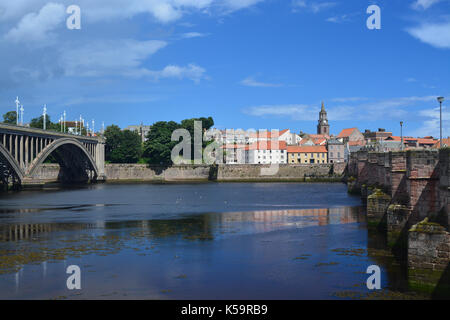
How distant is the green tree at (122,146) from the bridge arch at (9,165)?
185ft

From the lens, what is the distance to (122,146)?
141250 mm

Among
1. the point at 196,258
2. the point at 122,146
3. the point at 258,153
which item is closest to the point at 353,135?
the point at 258,153

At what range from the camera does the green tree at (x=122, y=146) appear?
140500 mm

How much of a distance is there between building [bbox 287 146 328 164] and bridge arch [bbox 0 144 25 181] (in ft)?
318

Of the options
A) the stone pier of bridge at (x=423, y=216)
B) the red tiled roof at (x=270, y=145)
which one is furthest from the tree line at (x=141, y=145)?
the stone pier of bridge at (x=423, y=216)

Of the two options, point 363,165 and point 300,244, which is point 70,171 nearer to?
point 363,165

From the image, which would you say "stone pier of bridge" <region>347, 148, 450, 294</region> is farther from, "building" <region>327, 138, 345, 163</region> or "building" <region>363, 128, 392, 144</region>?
"building" <region>363, 128, 392, 144</region>

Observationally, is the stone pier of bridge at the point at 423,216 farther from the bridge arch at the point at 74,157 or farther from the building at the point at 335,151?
the building at the point at 335,151

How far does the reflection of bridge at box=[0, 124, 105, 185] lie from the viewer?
260ft

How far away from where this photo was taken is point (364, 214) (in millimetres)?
42906

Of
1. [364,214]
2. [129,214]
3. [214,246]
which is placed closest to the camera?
[214,246]

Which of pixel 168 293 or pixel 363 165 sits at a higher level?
pixel 363 165
